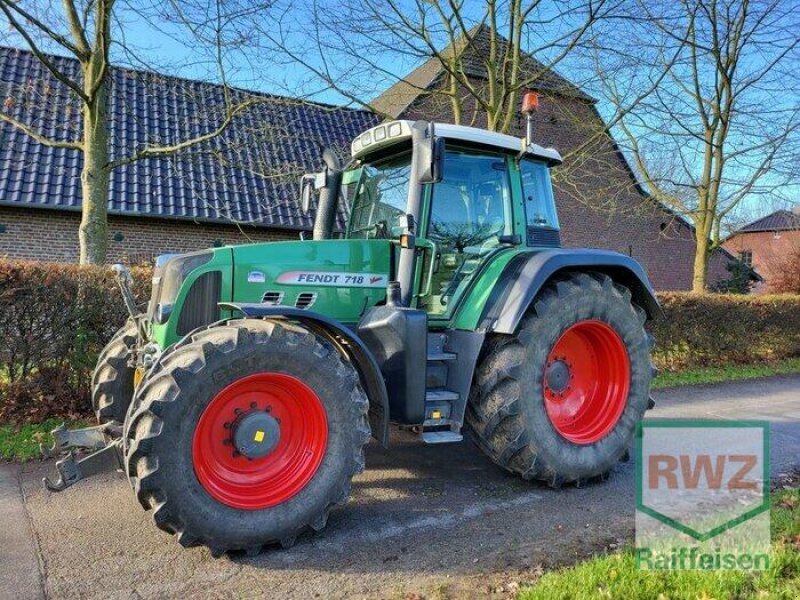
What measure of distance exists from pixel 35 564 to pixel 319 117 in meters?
12.9

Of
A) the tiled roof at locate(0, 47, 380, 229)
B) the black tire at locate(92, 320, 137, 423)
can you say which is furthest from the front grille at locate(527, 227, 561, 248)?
the tiled roof at locate(0, 47, 380, 229)

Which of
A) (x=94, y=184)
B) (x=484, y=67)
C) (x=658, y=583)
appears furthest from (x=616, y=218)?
(x=658, y=583)

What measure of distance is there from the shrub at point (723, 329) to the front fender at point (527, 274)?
5388 millimetres

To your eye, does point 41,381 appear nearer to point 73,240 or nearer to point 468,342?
point 468,342

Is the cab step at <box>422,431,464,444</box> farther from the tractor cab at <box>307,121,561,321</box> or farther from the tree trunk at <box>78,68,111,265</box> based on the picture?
the tree trunk at <box>78,68,111,265</box>

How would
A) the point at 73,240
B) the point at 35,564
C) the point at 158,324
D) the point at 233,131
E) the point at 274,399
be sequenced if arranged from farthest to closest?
the point at 233,131
the point at 73,240
the point at 158,324
the point at 274,399
the point at 35,564

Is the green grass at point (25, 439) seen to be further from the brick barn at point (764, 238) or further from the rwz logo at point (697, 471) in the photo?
the brick barn at point (764, 238)

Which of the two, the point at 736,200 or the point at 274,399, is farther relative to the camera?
the point at 736,200

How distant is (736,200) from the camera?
1298 centimetres

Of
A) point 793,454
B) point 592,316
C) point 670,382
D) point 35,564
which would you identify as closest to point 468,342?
point 592,316

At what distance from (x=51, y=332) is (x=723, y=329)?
10.1m

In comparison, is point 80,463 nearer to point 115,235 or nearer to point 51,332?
point 51,332

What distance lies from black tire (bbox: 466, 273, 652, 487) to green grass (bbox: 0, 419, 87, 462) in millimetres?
3441

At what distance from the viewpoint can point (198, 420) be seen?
3.08 metres
